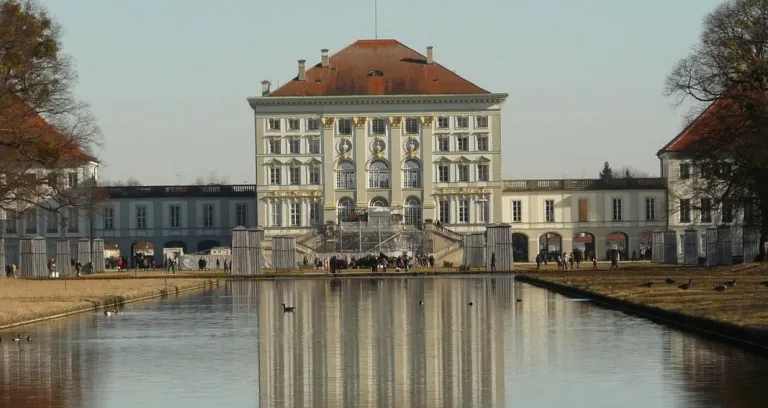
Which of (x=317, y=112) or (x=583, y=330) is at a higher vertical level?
(x=317, y=112)

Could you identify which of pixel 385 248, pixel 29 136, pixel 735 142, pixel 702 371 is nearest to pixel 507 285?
pixel 735 142

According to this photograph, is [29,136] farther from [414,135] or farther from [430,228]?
[414,135]

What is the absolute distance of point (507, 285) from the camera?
57.9 m

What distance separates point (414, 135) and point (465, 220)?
7.25 m

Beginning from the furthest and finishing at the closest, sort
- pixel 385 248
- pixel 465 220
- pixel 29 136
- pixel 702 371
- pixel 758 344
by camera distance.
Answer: pixel 465 220
pixel 385 248
pixel 29 136
pixel 758 344
pixel 702 371

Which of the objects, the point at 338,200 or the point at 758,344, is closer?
the point at 758,344

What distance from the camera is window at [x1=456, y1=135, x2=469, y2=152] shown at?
115000 millimetres

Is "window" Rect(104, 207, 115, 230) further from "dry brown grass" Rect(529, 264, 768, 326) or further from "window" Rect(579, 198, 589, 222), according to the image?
"dry brown grass" Rect(529, 264, 768, 326)

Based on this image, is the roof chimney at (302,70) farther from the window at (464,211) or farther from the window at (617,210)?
the window at (617,210)

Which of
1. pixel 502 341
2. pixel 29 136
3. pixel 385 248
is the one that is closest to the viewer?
pixel 502 341

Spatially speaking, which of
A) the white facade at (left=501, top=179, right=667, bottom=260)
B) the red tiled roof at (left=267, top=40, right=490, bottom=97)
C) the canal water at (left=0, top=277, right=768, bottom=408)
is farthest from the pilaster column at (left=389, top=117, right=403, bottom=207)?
the canal water at (left=0, top=277, right=768, bottom=408)

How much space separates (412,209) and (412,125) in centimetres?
611

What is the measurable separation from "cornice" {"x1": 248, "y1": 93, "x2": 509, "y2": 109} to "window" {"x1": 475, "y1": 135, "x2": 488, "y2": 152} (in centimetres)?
263

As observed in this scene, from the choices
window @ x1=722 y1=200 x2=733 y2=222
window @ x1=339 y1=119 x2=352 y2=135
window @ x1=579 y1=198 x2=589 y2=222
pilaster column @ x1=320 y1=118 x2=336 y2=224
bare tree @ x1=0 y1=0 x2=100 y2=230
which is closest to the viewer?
bare tree @ x1=0 y1=0 x2=100 y2=230
